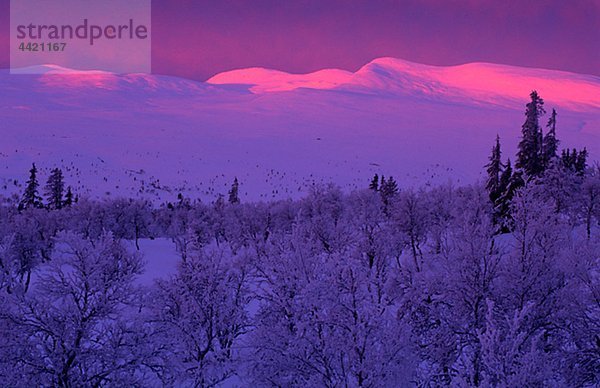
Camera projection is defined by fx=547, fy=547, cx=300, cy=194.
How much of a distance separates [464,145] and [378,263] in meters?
144

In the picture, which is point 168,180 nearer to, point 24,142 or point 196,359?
point 24,142

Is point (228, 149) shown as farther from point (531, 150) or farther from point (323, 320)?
point (323, 320)

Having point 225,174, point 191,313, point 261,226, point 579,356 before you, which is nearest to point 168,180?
point 225,174

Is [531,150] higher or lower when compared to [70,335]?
higher

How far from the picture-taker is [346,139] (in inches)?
6757

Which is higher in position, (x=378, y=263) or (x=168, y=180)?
(x=378, y=263)

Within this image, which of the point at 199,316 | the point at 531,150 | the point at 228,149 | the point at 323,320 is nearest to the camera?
the point at 323,320

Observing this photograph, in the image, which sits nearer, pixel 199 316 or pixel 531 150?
pixel 199 316

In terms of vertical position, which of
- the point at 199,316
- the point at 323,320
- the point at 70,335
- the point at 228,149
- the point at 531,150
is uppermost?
A: the point at 531,150

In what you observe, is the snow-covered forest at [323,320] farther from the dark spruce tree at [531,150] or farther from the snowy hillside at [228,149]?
the snowy hillside at [228,149]

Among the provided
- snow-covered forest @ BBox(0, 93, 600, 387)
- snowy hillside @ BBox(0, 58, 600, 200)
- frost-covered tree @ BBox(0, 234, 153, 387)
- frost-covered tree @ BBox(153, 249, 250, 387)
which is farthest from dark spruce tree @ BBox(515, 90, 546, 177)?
snowy hillside @ BBox(0, 58, 600, 200)

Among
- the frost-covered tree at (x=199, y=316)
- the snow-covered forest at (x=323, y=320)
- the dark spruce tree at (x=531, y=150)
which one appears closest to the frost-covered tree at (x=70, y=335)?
the snow-covered forest at (x=323, y=320)

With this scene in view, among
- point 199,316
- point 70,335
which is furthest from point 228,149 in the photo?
point 70,335

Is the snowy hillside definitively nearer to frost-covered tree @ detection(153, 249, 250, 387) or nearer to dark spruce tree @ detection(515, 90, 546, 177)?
dark spruce tree @ detection(515, 90, 546, 177)
